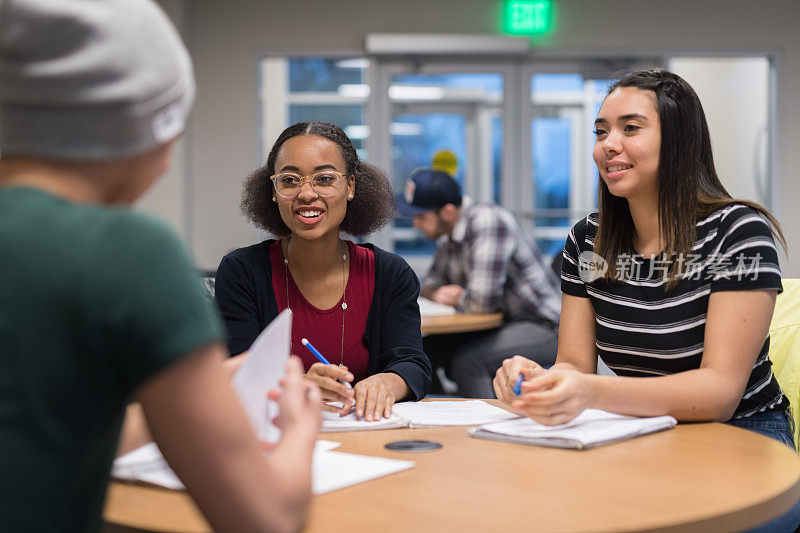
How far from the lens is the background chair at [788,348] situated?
187cm

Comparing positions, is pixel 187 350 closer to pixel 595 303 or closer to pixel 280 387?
pixel 280 387

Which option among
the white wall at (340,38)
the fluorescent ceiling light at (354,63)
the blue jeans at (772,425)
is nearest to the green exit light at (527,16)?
the white wall at (340,38)

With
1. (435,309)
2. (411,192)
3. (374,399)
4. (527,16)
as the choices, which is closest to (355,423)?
(374,399)

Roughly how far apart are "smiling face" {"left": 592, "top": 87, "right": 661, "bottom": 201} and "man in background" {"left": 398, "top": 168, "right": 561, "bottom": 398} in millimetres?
2136

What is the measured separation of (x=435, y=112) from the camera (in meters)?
6.89

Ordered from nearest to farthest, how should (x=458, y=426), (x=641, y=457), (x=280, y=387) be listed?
1. (x=280, y=387)
2. (x=641, y=457)
3. (x=458, y=426)

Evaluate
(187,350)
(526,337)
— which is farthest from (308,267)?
(526,337)

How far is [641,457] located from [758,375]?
608 millimetres

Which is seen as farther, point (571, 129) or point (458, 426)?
point (571, 129)

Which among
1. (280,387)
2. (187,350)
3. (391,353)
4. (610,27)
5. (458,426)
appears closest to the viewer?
(187,350)

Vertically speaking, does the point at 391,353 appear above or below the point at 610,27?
below

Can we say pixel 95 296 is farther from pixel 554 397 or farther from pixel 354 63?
pixel 354 63

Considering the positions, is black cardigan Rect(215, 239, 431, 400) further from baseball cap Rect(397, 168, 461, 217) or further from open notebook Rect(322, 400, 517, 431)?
baseball cap Rect(397, 168, 461, 217)

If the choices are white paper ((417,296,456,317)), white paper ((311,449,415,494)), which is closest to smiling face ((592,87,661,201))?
white paper ((311,449,415,494))
